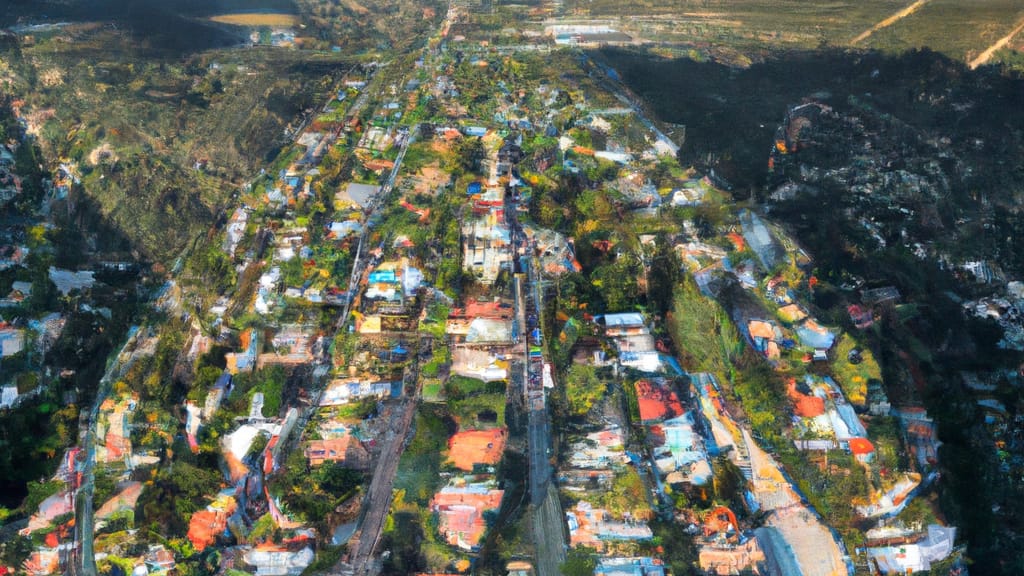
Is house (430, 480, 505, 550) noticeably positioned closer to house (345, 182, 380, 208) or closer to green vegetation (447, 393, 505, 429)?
green vegetation (447, 393, 505, 429)

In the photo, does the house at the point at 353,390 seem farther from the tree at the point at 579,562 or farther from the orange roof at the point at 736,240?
the orange roof at the point at 736,240

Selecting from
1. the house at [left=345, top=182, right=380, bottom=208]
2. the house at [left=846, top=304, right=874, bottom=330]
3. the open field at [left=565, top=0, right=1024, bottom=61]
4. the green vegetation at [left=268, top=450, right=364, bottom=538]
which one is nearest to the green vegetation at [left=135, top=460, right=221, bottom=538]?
the green vegetation at [left=268, top=450, right=364, bottom=538]

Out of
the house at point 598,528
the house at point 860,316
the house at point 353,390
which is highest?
the house at point 860,316

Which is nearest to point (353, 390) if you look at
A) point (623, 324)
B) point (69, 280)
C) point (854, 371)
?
point (623, 324)

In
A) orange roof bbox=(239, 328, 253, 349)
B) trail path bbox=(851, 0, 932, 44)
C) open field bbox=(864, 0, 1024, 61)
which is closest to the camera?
orange roof bbox=(239, 328, 253, 349)

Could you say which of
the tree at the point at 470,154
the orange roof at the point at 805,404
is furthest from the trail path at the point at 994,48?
the orange roof at the point at 805,404

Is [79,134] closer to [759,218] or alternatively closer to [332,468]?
[332,468]
